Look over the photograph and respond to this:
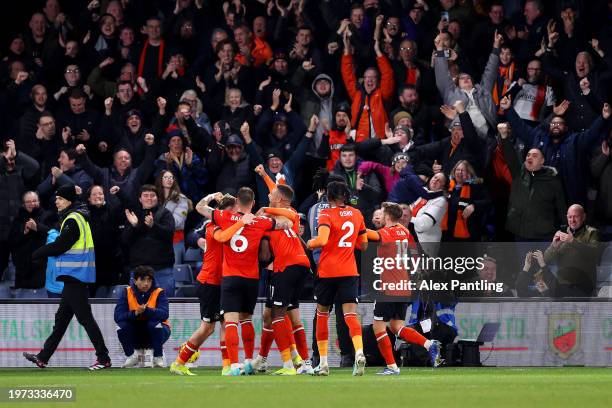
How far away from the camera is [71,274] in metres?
18.2

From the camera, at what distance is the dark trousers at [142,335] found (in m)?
18.6

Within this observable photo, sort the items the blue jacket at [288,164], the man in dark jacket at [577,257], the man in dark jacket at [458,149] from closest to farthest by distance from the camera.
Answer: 1. the man in dark jacket at [577,257]
2. the man in dark jacket at [458,149]
3. the blue jacket at [288,164]

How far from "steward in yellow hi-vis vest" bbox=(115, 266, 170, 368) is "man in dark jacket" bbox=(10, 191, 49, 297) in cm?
307

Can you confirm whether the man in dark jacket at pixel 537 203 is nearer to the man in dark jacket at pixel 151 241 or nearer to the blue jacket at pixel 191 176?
the blue jacket at pixel 191 176

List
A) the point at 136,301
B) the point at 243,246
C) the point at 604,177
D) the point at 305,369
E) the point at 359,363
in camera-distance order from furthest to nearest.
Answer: the point at 604,177, the point at 136,301, the point at 305,369, the point at 243,246, the point at 359,363

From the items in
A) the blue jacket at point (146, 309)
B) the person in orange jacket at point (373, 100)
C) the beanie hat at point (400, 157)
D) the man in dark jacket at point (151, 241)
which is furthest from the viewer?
the person in orange jacket at point (373, 100)

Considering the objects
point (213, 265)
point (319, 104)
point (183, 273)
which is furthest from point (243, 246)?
point (319, 104)

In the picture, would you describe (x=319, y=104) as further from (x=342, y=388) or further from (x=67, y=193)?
(x=342, y=388)

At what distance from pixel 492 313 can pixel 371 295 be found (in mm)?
1668

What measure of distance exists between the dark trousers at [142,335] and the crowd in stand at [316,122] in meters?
1.49

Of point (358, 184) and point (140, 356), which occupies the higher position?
point (358, 184)

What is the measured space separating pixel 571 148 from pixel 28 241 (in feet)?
26.7

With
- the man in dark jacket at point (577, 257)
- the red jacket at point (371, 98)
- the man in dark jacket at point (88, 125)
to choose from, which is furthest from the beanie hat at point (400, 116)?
the man in dark jacket at point (88, 125)

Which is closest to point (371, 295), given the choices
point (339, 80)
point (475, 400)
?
point (339, 80)
